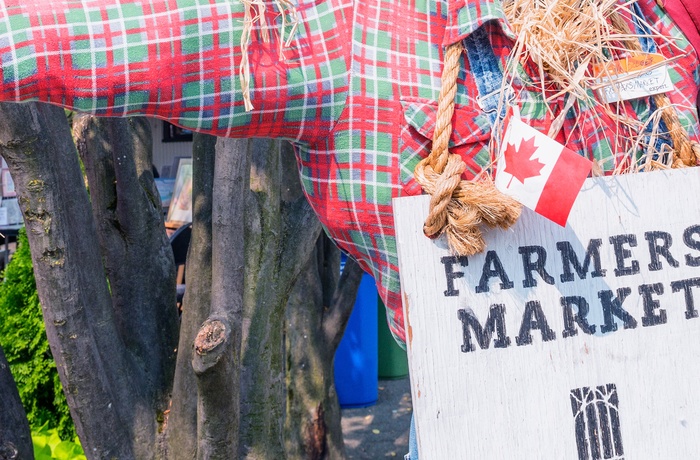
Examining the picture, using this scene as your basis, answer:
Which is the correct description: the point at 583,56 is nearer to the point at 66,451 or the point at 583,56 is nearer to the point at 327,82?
the point at 327,82

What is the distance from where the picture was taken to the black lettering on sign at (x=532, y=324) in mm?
1348

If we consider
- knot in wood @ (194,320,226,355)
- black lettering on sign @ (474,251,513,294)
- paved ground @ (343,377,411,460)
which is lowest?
paved ground @ (343,377,411,460)

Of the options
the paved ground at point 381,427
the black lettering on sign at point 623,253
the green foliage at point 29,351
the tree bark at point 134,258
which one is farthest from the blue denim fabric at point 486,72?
the paved ground at point 381,427

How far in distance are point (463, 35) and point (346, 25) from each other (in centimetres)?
19

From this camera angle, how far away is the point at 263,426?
261 centimetres

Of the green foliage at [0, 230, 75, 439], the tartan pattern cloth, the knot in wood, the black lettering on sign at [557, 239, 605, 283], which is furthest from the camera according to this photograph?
the green foliage at [0, 230, 75, 439]

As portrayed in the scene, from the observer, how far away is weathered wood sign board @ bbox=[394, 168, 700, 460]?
1311 mm

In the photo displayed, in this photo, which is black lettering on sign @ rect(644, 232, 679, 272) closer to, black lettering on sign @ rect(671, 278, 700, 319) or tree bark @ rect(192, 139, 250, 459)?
black lettering on sign @ rect(671, 278, 700, 319)

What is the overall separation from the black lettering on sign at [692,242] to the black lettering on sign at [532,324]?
0.30 meters

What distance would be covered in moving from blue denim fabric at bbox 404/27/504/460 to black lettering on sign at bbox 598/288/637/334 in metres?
0.37

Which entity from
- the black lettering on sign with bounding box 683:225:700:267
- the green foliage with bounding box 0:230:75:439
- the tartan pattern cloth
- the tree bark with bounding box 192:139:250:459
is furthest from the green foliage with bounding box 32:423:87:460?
the black lettering on sign with bounding box 683:225:700:267

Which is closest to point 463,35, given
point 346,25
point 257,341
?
point 346,25

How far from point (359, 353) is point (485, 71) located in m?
4.06

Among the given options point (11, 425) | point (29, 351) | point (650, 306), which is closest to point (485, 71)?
point (650, 306)
